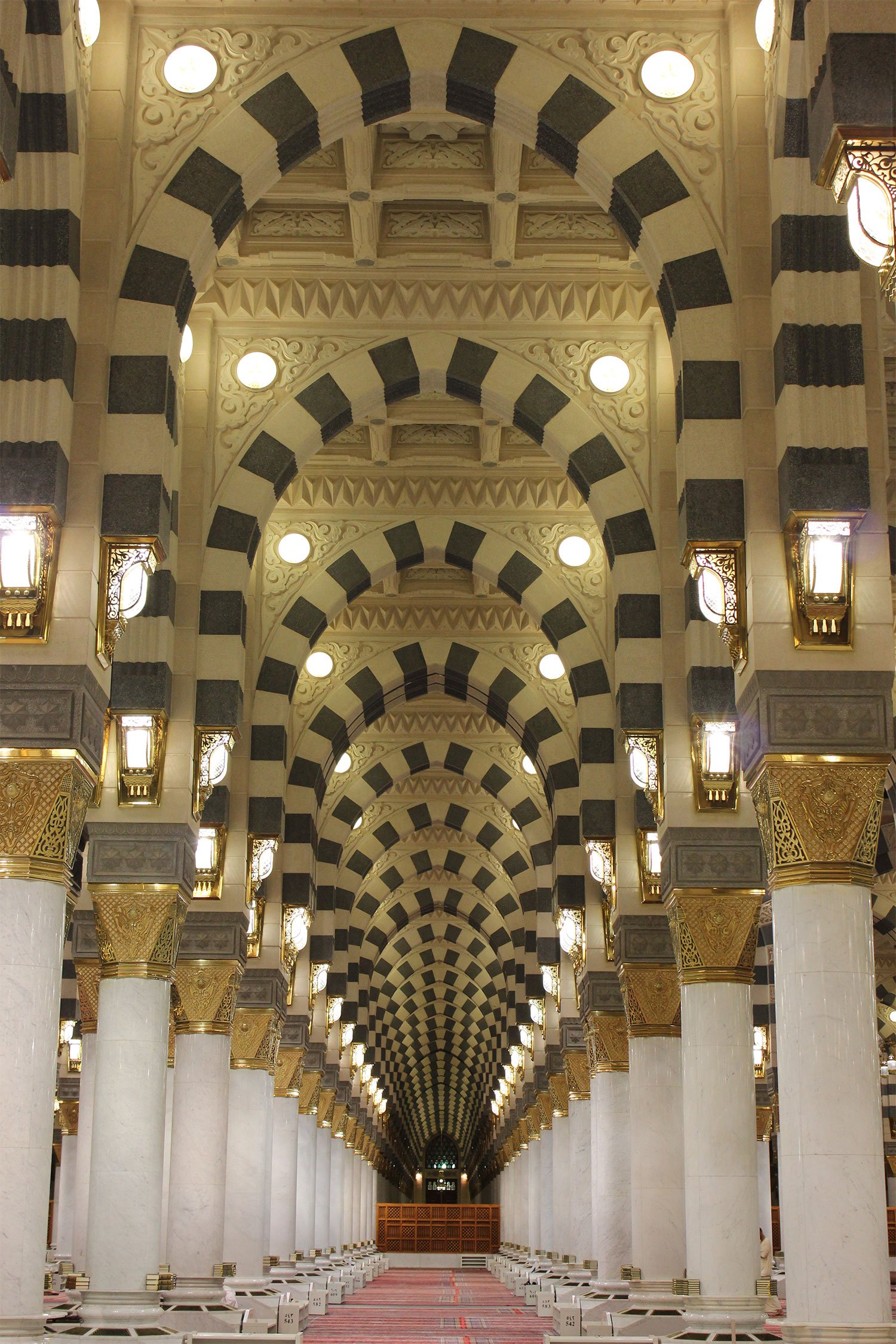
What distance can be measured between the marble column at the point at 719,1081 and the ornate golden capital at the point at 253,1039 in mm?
6283

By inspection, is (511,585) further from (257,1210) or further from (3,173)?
(3,173)

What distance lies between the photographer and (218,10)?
10.2m

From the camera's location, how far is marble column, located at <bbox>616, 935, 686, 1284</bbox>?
43.1ft

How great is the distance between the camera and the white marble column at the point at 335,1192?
91.1 feet

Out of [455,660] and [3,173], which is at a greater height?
[455,660]

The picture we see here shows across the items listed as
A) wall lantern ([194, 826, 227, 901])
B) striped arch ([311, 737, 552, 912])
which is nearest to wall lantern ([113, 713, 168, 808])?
wall lantern ([194, 826, 227, 901])

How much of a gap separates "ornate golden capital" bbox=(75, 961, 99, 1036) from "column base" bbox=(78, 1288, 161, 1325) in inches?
202

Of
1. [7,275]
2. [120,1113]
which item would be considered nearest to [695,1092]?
[120,1113]

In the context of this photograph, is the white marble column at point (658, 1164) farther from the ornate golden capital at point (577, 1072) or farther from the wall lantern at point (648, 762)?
the ornate golden capital at point (577, 1072)

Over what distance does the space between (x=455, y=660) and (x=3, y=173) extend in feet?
49.0

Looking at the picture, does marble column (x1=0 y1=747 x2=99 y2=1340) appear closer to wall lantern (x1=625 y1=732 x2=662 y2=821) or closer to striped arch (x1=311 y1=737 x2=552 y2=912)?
wall lantern (x1=625 y1=732 x2=662 y2=821)

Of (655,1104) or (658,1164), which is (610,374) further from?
(658,1164)

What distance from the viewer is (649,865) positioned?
14492 mm

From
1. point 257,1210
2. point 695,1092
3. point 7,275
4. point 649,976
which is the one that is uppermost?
point 7,275
